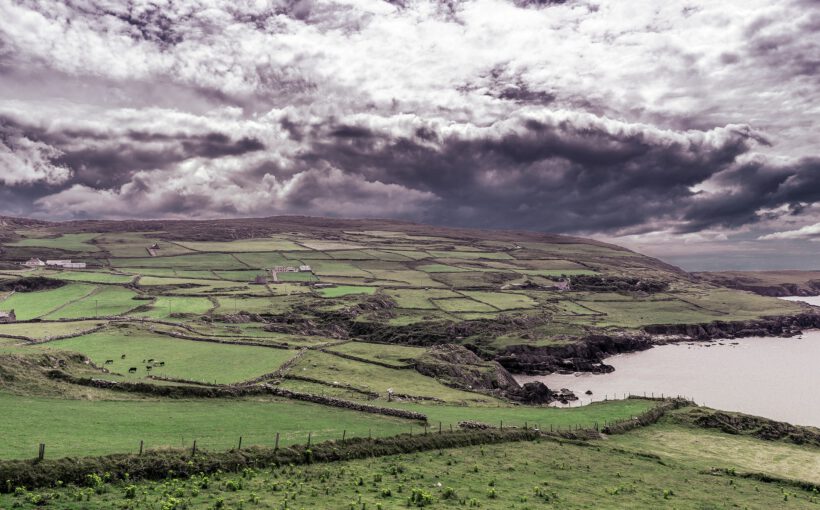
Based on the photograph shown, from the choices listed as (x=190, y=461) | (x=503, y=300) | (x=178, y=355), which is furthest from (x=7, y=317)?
(x=503, y=300)

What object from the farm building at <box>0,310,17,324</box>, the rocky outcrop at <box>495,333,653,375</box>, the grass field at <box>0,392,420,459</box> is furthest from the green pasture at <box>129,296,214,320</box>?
the grass field at <box>0,392,420,459</box>

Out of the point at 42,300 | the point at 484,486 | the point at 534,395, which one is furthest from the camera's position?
the point at 42,300

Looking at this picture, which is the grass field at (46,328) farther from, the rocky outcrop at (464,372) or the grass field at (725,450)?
the grass field at (725,450)

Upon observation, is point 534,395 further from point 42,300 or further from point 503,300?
point 42,300

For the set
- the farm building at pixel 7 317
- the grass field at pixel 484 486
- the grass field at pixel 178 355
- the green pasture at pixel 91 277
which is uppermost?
the green pasture at pixel 91 277

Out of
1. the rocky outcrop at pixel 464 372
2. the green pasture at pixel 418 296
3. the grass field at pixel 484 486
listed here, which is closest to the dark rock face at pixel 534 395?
the rocky outcrop at pixel 464 372
